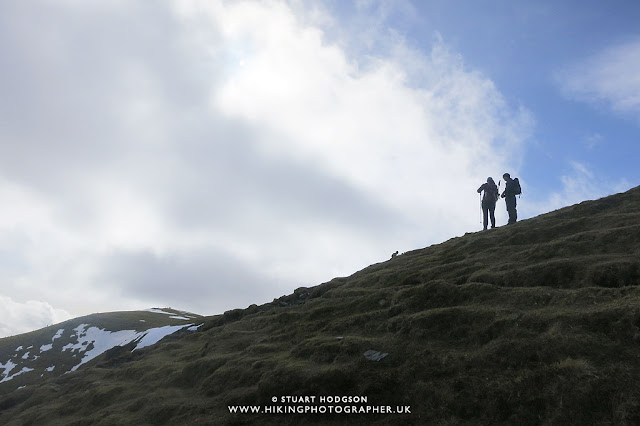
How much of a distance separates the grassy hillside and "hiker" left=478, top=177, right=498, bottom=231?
561cm

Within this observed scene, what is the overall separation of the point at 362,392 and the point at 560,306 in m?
9.00

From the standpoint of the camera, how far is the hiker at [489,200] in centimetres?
3984

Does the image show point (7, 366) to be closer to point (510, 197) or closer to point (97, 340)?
point (97, 340)

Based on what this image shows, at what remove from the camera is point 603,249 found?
2297 cm

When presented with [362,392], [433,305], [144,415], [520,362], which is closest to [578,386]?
[520,362]

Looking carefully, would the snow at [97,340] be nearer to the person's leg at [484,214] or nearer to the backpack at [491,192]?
the person's leg at [484,214]

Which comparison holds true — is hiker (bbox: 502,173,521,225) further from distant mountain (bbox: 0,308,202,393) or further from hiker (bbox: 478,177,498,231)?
distant mountain (bbox: 0,308,202,393)

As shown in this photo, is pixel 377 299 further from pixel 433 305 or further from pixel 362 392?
pixel 362 392

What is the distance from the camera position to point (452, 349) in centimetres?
1827

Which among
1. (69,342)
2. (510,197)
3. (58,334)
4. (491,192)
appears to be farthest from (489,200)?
(58,334)

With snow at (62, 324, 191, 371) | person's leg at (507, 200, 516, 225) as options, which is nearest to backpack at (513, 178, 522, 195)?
person's leg at (507, 200, 516, 225)

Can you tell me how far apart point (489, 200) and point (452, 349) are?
24853mm

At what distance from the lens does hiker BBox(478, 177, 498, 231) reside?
131 feet

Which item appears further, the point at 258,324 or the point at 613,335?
the point at 258,324
